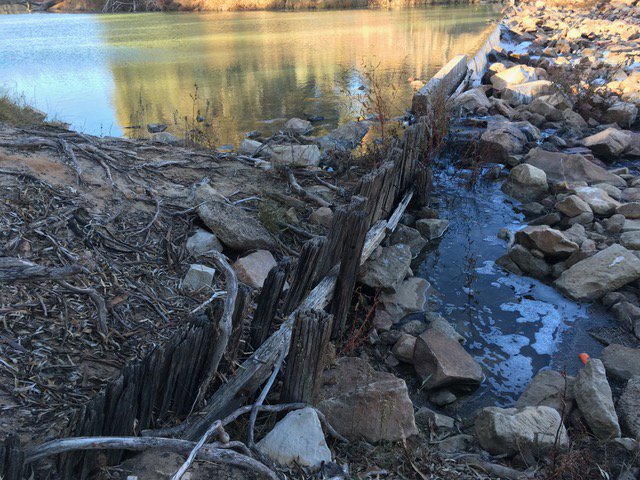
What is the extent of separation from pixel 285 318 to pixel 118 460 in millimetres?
1485

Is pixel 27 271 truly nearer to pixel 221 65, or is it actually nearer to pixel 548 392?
pixel 548 392

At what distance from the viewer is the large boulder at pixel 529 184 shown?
7609 millimetres

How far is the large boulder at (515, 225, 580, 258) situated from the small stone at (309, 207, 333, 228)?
2.17 meters

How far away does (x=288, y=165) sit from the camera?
6852mm

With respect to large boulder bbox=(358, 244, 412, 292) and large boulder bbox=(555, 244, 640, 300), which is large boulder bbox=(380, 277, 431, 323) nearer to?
large boulder bbox=(358, 244, 412, 292)

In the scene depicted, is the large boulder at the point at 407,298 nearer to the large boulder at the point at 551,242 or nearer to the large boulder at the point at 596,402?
the large boulder at the point at 551,242

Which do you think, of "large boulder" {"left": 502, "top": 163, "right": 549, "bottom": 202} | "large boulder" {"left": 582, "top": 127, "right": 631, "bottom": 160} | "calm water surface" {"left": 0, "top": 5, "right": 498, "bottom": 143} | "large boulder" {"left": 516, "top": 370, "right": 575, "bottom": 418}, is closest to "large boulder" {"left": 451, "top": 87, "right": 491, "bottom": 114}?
"calm water surface" {"left": 0, "top": 5, "right": 498, "bottom": 143}

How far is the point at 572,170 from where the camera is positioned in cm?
805

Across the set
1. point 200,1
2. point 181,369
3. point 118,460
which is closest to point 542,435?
point 181,369

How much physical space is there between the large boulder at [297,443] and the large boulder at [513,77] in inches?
463

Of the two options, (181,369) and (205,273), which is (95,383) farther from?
(205,273)

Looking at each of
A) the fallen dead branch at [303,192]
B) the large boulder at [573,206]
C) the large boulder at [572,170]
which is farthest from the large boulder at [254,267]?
the large boulder at [572,170]

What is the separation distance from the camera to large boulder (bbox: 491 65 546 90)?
1326 cm

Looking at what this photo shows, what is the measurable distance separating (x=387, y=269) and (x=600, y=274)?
80.7 inches
